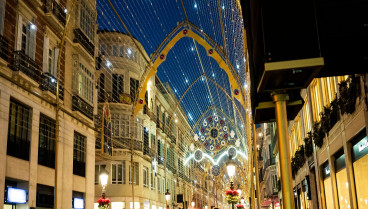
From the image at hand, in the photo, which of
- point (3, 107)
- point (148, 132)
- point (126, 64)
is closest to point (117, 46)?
point (126, 64)

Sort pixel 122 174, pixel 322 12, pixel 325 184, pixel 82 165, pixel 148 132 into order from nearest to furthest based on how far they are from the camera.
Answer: pixel 322 12 → pixel 325 184 → pixel 82 165 → pixel 122 174 → pixel 148 132

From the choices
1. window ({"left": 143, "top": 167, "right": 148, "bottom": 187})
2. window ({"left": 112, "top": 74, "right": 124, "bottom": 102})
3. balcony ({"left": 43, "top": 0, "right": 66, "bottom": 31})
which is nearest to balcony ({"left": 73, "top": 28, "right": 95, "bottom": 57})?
balcony ({"left": 43, "top": 0, "right": 66, "bottom": 31})

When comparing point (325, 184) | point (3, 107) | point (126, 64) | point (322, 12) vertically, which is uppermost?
point (126, 64)

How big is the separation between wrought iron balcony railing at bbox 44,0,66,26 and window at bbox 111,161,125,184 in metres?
17.4

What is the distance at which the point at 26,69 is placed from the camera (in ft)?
61.8

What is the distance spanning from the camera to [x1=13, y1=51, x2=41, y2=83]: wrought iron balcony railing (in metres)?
18.0

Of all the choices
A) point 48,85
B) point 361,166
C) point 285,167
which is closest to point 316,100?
point 361,166

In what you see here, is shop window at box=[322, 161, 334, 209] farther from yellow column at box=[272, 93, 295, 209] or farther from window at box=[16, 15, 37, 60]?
window at box=[16, 15, 37, 60]

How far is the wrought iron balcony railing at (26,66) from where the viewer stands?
711 inches

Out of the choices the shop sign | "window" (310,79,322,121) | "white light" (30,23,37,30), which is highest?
"white light" (30,23,37,30)

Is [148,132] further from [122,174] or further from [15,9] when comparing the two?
[15,9]

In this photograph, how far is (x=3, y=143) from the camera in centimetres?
1705

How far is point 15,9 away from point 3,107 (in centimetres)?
447

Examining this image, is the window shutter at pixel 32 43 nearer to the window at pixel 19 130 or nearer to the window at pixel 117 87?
the window at pixel 19 130
